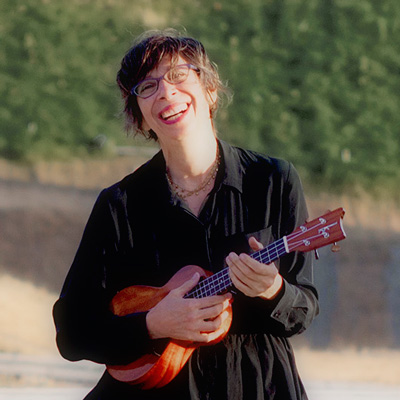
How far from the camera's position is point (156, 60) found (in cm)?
262

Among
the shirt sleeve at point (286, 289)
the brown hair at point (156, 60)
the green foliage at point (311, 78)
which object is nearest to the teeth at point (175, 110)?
the brown hair at point (156, 60)

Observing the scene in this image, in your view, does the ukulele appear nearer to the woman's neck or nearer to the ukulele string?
the ukulele string

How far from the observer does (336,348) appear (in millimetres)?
11938

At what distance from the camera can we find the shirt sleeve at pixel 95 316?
8.39 ft

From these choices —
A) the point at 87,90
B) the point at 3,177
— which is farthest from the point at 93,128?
the point at 3,177

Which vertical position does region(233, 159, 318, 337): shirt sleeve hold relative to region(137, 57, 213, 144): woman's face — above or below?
below

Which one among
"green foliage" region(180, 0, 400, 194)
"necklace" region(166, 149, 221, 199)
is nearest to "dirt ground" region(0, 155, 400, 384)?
"green foliage" region(180, 0, 400, 194)

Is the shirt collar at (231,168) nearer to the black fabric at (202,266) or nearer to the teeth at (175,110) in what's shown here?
the black fabric at (202,266)

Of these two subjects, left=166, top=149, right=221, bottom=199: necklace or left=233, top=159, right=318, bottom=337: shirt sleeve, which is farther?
left=166, top=149, right=221, bottom=199: necklace

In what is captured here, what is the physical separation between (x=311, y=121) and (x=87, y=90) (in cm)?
325

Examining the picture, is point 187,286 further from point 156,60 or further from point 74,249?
point 74,249

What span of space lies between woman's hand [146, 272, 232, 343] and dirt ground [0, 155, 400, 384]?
30.1 ft

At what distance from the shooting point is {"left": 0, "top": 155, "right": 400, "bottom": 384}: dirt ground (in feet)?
38.9

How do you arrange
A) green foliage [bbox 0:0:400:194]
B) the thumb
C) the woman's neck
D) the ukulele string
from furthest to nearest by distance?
green foliage [bbox 0:0:400:194]
the woman's neck
the thumb
the ukulele string
